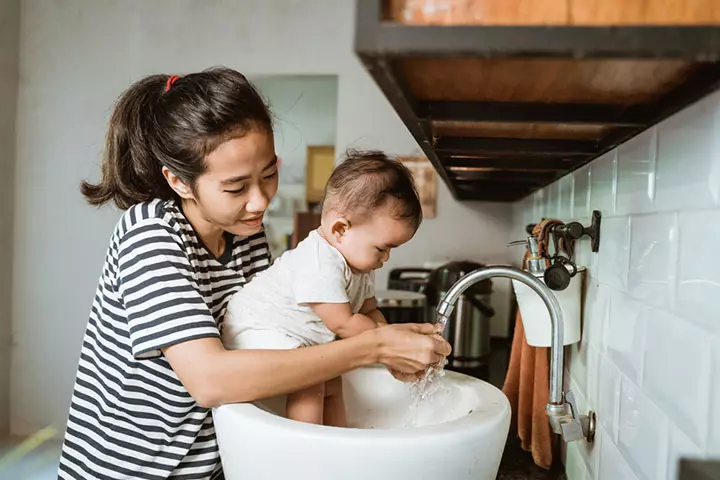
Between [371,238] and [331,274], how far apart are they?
0.31 feet

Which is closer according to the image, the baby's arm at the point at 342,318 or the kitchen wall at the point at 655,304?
the kitchen wall at the point at 655,304

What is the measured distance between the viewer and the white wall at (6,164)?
295 centimetres

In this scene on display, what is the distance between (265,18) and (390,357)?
7.73ft

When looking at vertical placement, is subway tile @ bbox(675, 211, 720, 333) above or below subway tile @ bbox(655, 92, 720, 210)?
below

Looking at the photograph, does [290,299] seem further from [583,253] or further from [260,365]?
[583,253]

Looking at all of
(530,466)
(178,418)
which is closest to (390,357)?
(178,418)

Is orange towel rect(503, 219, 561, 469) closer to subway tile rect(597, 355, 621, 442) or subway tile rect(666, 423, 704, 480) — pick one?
subway tile rect(597, 355, 621, 442)

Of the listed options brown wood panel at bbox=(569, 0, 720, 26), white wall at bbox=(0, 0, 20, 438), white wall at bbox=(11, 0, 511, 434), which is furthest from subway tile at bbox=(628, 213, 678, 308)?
white wall at bbox=(0, 0, 20, 438)

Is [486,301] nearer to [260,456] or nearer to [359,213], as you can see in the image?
[359,213]

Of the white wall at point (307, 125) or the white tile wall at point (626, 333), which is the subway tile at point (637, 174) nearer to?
the white tile wall at point (626, 333)

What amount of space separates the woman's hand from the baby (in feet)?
0.36

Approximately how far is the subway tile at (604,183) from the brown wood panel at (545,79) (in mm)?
227

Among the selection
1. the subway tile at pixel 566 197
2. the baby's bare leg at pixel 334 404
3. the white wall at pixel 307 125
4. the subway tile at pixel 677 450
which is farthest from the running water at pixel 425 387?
the white wall at pixel 307 125

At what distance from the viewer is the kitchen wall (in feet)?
1.71
